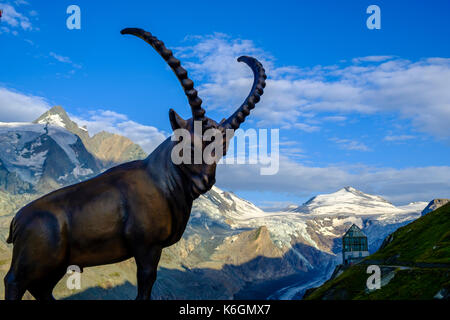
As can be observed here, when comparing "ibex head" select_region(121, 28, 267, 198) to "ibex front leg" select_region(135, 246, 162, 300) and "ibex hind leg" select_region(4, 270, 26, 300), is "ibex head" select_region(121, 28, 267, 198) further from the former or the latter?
"ibex hind leg" select_region(4, 270, 26, 300)

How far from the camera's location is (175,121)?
8.32 meters

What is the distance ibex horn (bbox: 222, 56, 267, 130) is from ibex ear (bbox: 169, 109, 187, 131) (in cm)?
77

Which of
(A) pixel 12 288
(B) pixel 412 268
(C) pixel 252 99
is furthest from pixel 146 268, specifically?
(B) pixel 412 268

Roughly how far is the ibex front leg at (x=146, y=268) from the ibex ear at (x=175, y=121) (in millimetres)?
2235

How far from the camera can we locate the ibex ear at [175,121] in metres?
8.30

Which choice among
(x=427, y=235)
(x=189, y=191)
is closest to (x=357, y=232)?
(x=427, y=235)

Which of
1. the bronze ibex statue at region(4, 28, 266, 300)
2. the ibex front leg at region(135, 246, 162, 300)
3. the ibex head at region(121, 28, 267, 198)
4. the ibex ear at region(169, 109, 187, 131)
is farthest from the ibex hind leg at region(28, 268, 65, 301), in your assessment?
the ibex ear at region(169, 109, 187, 131)

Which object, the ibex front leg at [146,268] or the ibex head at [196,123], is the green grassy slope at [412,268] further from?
the ibex front leg at [146,268]

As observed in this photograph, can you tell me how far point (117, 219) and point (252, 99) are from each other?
11.0 ft

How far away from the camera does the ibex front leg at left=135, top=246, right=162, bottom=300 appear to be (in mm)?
8016
